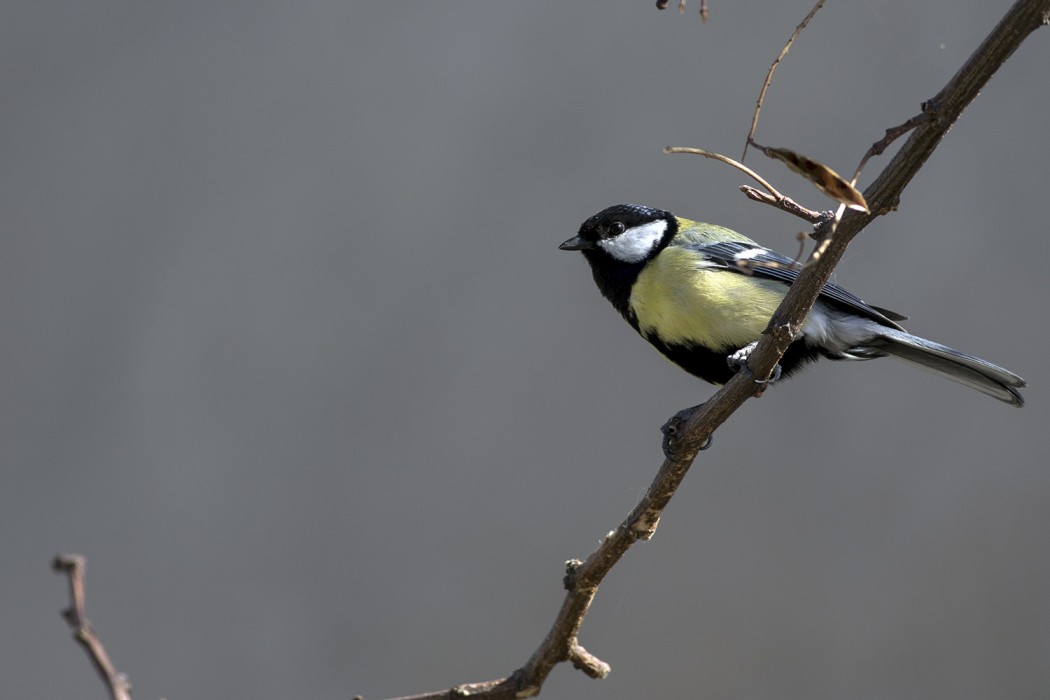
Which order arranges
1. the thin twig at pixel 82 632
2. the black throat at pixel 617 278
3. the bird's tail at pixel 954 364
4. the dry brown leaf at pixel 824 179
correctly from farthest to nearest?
the black throat at pixel 617 278 < the bird's tail at pixel 954 364 < the dry brown leaf at pixel 824 179 < the thin twig at pixel 82 632

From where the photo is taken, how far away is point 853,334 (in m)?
1.33

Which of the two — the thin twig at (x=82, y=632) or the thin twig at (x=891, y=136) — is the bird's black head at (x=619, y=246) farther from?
the thin twig at (x=82, y=632)

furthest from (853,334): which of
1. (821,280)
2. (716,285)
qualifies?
(821,280)

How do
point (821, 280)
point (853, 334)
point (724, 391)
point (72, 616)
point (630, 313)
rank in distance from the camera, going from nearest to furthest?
point (72, 616)
point (821, 280)
point (724, 391)
point (853, 334)
point (630, 313)

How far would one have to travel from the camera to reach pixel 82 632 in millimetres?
426

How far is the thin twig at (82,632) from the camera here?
41 centimetres

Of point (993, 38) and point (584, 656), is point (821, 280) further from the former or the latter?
point (584, 656)

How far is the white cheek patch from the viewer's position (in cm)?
147

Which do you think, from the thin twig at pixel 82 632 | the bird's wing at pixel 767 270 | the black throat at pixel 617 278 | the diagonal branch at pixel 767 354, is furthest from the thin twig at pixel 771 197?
the black throat at pixel 617 278

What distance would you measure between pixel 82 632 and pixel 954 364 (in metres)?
1.11

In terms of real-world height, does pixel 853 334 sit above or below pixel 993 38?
below

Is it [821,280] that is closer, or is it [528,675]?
[821,280]

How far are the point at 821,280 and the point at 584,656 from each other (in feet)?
1.54

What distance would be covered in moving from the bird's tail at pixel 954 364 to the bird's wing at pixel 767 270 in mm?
29
